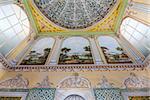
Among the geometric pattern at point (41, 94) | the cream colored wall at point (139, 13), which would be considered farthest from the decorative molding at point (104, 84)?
the cream colored wall at point (139, 13)

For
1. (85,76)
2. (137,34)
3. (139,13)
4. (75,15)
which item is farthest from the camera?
(75,15)

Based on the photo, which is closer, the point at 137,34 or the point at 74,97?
the point at 74,97

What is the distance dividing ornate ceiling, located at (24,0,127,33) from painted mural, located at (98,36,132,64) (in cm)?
65

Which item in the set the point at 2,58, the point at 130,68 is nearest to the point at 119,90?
the point at 130,68

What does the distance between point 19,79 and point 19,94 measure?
552mm

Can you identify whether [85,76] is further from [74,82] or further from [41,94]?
[41,94]

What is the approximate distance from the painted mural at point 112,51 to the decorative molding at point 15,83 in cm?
272

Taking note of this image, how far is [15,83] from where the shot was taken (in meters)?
4.70

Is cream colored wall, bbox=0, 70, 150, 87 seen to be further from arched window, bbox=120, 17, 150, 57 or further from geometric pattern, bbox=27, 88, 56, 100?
arched window, bbox=120, 17, 150, 57

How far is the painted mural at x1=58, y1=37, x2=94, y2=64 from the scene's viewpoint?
5.54m

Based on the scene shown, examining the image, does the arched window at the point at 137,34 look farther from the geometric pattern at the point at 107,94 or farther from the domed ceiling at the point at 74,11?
the geometric pattern at the point at 107,94

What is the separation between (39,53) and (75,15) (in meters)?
2.31

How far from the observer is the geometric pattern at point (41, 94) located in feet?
14.0

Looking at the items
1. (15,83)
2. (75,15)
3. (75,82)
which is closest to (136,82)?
(75,82)
